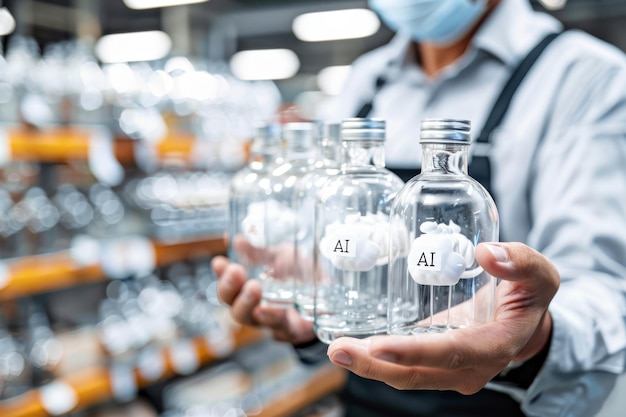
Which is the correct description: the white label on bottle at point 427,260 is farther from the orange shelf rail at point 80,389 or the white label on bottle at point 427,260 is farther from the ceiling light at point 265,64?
the ceiling light at point 265,64

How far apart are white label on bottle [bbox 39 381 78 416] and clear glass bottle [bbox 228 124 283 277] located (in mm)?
1395

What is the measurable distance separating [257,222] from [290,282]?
0.12 m

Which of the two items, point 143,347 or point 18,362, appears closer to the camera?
point 18,362

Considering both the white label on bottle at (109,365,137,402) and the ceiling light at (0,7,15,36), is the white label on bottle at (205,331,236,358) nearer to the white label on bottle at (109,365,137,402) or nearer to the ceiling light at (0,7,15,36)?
the white label on bottle at (109,365,137,402)

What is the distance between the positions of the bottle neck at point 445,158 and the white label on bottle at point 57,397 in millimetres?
1938

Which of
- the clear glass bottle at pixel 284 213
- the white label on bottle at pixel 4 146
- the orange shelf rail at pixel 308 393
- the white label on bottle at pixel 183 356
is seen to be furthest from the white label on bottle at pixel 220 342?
the clear glass bottle at pixel 284 213

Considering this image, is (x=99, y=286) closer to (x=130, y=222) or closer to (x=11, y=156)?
(x=130, y=222)

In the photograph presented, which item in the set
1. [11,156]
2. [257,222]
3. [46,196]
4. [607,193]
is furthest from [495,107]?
[46,196]

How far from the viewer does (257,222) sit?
1.17 m

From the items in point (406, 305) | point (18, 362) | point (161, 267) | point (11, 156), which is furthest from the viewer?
point (161, 267)

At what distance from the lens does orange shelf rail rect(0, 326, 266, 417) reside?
7.40 ft

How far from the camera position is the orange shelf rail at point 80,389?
226 centimetres

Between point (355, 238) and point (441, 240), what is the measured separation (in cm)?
14

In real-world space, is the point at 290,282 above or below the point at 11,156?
below
